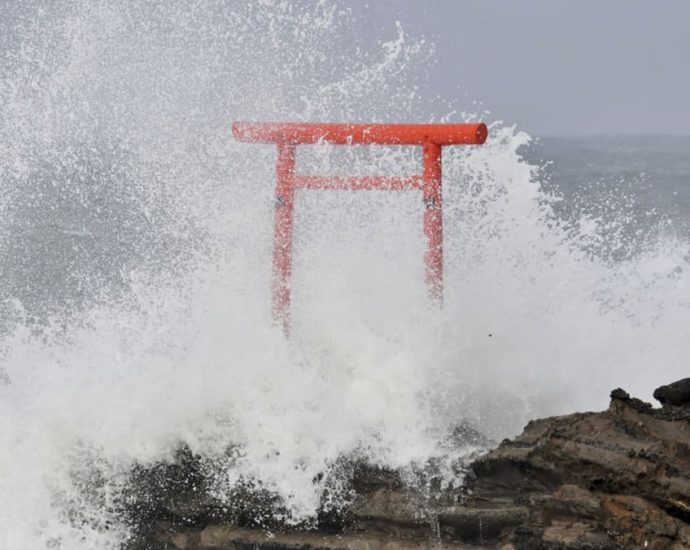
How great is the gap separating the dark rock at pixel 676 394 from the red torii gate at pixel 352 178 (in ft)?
4.83

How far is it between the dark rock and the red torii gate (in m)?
1.47

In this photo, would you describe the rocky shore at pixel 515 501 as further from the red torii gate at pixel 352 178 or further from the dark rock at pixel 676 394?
the red torii gate at pixel 352 178

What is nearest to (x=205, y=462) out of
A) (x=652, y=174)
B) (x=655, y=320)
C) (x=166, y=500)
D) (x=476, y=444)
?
(x=166, y=500)

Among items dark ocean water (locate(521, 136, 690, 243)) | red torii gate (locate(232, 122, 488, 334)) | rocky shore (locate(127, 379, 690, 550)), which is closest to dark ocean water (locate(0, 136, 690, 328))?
dark ocean water (locate(521, 136, 690, 243))

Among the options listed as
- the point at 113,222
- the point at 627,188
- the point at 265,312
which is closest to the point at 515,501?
the point at 265,312

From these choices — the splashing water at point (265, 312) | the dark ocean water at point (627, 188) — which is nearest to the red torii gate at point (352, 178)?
the splashing water at point (265, 312)

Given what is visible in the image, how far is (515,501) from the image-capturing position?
148 inches

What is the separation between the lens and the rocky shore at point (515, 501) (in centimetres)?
335

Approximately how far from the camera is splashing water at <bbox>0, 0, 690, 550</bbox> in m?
4.47

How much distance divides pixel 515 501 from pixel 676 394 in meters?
0.68

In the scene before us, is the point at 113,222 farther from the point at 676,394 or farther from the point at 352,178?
the point at 676,394

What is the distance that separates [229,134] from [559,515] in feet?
11.2

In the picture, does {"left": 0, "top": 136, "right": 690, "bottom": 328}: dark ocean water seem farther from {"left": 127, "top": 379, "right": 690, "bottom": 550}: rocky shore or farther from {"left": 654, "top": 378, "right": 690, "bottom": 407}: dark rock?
{"left": 654, "top": 378, "right": 690, "bottom": 407}: dark rock

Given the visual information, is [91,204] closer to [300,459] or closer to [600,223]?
[600,223]
